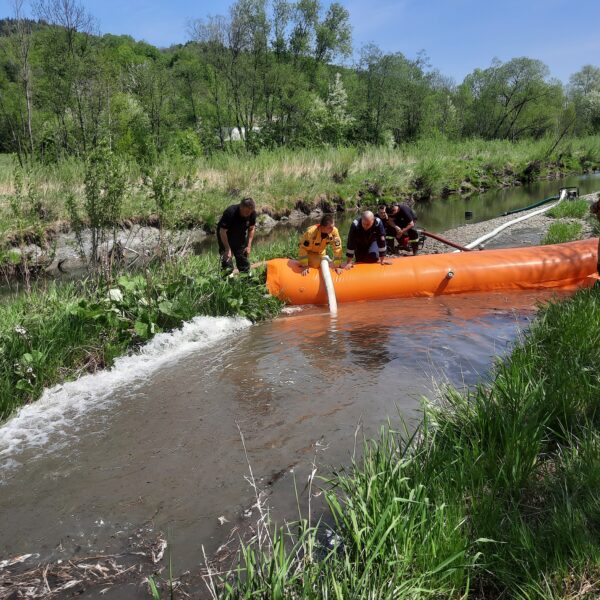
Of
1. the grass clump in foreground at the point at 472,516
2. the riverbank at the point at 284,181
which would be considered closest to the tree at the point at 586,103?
the riverbank at the point at 284,181

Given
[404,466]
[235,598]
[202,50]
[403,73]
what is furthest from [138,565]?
[403,73]

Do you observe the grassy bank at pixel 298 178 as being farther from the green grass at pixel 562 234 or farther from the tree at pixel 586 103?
the tree at pixel 586 103

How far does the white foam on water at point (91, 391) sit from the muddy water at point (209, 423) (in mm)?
19

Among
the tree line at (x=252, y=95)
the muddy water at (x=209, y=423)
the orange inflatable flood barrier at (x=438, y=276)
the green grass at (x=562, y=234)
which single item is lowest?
the muddy water at (x=209, y=423)

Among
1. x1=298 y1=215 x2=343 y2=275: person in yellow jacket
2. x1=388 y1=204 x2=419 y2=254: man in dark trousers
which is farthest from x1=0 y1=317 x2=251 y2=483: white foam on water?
x1=388 y1=204 x2=419 y2=254: man in dark trousers

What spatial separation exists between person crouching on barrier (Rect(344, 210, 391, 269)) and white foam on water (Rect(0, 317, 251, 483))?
2582mm

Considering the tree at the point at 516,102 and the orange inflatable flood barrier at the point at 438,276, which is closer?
the orange inflatable flood barrier at the point at 438,276

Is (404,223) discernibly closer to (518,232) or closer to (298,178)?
(518,232)

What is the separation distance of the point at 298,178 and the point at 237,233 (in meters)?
13.8

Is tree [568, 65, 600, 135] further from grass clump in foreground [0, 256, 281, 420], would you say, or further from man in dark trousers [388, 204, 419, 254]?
grass clump in foreground [0, 256, 281, 420]

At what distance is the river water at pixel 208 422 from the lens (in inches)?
128

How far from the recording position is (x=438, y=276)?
A: 8.20m

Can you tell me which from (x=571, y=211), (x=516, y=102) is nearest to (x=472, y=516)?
(x=571, y=211)

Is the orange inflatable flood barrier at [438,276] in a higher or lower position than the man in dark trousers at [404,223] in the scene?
lower
